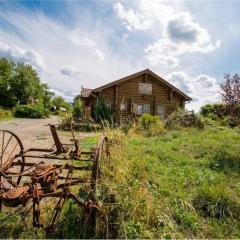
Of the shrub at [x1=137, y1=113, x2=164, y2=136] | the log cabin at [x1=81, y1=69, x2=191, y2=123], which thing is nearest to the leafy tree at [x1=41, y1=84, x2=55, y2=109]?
the log cabin at [x1=81, y1=69, x2=191, y2=123]

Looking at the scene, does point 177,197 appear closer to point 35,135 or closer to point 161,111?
point 35,135

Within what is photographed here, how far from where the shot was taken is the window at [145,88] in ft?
80.8

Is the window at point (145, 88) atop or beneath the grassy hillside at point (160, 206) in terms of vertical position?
atop

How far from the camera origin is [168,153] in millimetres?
7266

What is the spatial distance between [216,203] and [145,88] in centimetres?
2105

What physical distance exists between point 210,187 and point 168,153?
2699mm

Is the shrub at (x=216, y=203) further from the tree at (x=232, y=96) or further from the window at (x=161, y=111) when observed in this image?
the window at (x=161, y=111)

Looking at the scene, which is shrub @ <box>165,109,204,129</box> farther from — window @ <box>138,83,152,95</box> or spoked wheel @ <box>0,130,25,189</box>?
spoked wheel @ <box>0,130,25,189</box>

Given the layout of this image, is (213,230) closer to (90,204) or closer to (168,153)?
(90,204)

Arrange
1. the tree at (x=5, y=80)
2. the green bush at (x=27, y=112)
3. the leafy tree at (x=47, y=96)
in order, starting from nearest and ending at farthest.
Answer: the green bush at (x=27, y=112), the tree at (x=5, y=80), the leafy tree at (x=47, y=96)

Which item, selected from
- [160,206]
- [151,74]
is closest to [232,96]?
[160,206]

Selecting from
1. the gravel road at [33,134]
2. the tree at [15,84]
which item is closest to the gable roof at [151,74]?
the gravel road at [33,134]

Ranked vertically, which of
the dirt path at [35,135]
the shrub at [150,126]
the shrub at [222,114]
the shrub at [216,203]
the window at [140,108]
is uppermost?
the window at [140,108]

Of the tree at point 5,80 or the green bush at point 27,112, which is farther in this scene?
the tree at point 5,80
